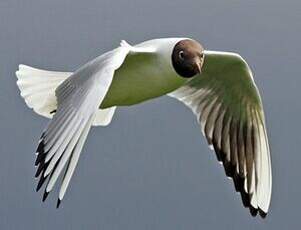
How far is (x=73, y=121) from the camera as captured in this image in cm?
402

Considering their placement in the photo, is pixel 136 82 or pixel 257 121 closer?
pixel 136 82

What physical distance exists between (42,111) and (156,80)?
2.34 feet

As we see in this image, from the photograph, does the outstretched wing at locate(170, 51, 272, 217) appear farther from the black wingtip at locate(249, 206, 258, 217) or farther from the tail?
the tail

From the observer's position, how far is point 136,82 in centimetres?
479

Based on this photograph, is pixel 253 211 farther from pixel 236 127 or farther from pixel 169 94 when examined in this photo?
pixel 169 94

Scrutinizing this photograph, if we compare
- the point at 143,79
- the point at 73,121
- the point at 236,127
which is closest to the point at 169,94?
the point at 236,127

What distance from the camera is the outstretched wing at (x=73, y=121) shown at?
3.86 meters

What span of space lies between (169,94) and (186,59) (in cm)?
67

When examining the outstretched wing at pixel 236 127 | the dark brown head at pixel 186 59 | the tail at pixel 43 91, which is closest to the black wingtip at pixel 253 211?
the outstretched wing at pixel 236 127

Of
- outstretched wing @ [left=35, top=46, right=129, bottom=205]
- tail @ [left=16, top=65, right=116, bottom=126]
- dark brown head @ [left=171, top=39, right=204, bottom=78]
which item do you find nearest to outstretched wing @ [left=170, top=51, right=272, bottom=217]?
tail @ [left=16, top=65, right=116, bottom=126]

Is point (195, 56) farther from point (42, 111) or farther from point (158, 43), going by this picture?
point (42, 111)

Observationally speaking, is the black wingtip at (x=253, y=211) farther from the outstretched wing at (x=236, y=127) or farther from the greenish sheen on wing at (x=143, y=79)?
the greenish sheen on wing at (x=143, y=79)

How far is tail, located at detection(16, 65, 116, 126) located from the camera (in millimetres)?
5188

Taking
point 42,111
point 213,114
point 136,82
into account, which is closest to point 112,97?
point 136,82
